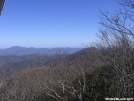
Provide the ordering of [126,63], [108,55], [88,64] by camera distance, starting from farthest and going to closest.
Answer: [88,64], [108,55], [126,63]

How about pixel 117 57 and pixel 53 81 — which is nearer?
pixel 117 57

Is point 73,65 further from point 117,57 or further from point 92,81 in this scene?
point 117,57

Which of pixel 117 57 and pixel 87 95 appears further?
pixel 87 95

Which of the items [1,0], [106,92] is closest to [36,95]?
[106,92]

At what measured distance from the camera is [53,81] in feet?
67.5

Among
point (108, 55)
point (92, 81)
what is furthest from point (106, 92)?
point (108, 55)

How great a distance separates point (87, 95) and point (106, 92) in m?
1.49

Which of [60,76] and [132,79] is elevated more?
[132,79]

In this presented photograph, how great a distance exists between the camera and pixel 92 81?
14.1 m

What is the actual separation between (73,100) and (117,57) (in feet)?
30.1

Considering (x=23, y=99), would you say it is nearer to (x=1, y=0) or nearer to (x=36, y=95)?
(x=36, y=95)

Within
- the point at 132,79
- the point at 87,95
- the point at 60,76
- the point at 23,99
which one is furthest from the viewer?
the point at 60,76

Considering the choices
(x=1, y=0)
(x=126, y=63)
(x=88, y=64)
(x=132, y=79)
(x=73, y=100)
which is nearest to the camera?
(x=1, y=0)

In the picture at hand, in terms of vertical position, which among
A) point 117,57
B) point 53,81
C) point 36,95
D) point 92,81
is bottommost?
point 36,95
